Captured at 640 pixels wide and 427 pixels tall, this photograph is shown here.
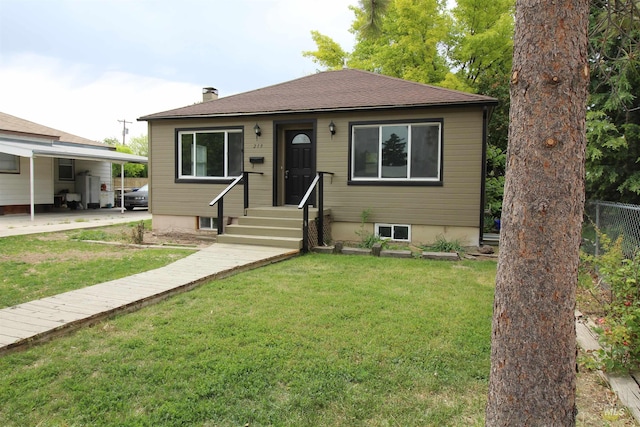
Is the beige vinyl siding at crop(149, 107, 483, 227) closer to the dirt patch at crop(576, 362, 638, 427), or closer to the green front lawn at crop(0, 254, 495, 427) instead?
the green front lawn at crop(0, 254, 495, 427)

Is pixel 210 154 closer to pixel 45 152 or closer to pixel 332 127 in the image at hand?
pixel 332 127

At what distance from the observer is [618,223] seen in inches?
232

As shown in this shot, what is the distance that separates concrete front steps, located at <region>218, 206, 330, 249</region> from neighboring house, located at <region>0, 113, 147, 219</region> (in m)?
9.46

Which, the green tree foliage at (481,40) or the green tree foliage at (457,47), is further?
the green tree foliage at (481,40)

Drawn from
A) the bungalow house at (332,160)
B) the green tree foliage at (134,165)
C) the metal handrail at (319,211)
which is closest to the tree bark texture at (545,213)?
the metal handrail at (319,211)

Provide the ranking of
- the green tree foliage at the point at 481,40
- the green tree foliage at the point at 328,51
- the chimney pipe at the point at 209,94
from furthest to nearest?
the green tree foliage at the point at 328,51, the green tree foliage at the point at 481,40, the chimney pipe at the point at 209,94

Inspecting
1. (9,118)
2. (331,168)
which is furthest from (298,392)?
(9,118)

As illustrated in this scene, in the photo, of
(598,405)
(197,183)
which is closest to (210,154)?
(197,183)

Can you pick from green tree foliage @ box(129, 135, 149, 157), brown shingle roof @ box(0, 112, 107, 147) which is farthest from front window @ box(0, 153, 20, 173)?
green tree foliage @ box(129, 135, 149, 157)

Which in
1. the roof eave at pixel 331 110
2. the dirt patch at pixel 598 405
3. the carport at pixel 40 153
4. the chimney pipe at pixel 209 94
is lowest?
the dirt patch at pixel 598 405

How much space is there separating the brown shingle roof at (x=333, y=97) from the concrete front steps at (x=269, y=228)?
7.55ft

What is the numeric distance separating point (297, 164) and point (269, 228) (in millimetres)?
2099

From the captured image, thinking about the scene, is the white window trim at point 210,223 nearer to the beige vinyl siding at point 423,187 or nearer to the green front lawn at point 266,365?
the beige vinyl siding at point 423,187

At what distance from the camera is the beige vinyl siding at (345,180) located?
8.66m
